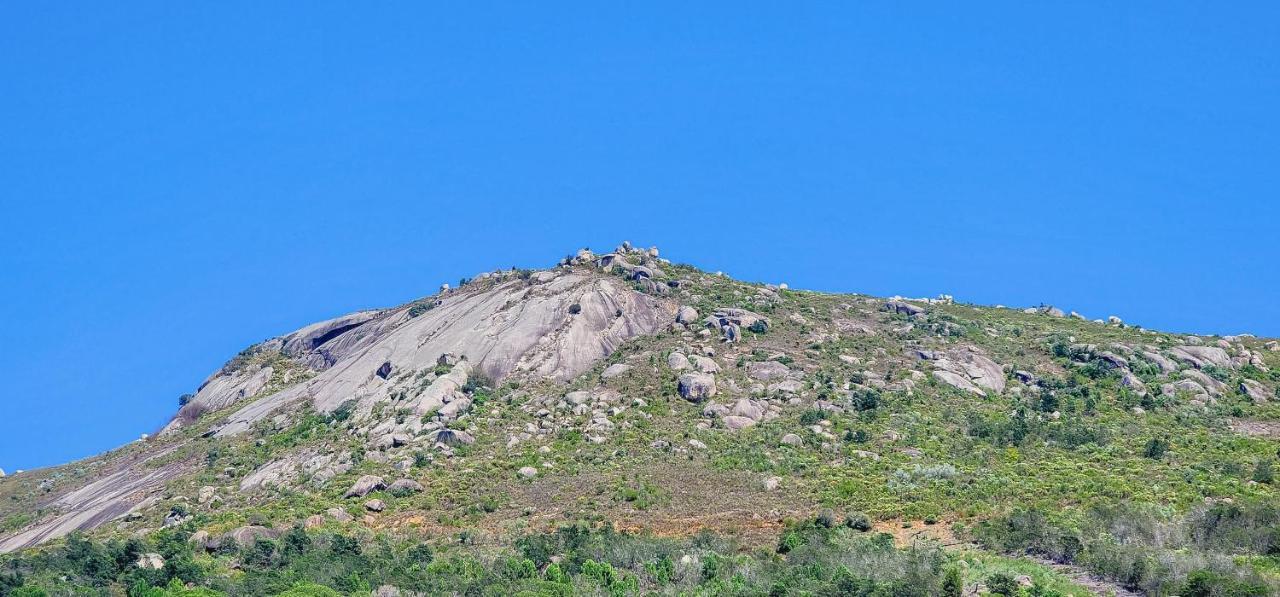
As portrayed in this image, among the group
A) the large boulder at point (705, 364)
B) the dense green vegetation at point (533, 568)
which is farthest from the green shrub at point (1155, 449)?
the large boulder at point (705, 364)

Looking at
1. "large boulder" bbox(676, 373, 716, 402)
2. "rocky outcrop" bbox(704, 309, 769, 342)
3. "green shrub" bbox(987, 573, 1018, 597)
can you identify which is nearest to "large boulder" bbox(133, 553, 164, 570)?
"large boulder" bbox(676, 373, 716, 402)

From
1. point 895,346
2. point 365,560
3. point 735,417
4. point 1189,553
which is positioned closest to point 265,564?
point 365,560

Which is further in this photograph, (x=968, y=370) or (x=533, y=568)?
(x=968, y=370)

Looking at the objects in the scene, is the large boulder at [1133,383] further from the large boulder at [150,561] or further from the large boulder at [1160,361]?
the large boulder at [150,561]

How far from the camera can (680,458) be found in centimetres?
8331

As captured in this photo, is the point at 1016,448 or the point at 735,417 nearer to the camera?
the point at 1016,448

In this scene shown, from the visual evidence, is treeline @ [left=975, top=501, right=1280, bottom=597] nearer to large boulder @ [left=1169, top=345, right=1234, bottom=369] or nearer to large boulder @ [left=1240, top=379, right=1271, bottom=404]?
large boulder @ [left=1240, top=379, right=1271, bottom=404]

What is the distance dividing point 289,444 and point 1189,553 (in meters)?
59.4

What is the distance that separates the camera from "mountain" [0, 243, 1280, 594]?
205 ft

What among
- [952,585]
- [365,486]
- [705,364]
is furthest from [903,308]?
[952,585]

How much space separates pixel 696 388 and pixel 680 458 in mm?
10255

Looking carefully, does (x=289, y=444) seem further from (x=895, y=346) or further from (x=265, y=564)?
(x=895, y=346)

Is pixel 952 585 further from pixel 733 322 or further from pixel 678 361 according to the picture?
pixel 733 322

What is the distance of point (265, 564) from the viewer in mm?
68062
